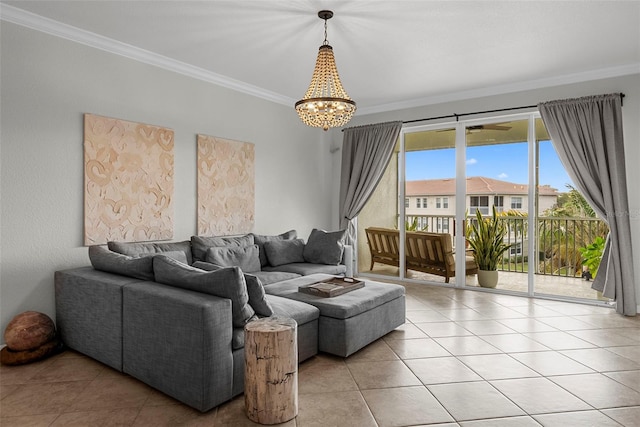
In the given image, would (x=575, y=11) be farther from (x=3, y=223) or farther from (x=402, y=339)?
(x=3, y=223)

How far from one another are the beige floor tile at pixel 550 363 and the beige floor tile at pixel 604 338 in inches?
22.5

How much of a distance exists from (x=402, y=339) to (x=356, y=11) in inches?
111

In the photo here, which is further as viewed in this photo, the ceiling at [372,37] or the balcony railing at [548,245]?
the balcony railing at [548,245]

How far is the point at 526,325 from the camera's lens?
3945 millimetres

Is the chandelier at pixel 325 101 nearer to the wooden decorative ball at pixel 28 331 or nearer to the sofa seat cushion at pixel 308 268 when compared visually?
the sofa seat cushion at pixel 308 268

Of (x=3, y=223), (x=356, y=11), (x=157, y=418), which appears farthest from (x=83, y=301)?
(x=356, y=11)

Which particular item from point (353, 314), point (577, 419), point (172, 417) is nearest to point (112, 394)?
point (172, 417)

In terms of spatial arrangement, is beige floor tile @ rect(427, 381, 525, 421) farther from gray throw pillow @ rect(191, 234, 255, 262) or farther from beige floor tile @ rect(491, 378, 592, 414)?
gray throw pillow @ rect(191, 234, 255, 262)

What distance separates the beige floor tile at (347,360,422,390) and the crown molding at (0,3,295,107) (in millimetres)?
3602

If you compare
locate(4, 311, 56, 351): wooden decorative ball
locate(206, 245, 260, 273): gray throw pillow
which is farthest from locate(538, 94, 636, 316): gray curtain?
locate(4, 311, 56, 351): wooden decorative ball

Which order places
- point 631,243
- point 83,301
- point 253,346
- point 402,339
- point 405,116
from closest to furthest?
point 253,346, point 83,301, point 402,339, point 631,243, point 405,116

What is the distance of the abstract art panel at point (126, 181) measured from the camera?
3701 mm

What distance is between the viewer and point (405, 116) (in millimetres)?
6023

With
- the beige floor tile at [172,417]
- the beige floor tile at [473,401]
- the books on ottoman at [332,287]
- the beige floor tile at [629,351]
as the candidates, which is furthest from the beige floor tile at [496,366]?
the beige floor tile at [172,417]
